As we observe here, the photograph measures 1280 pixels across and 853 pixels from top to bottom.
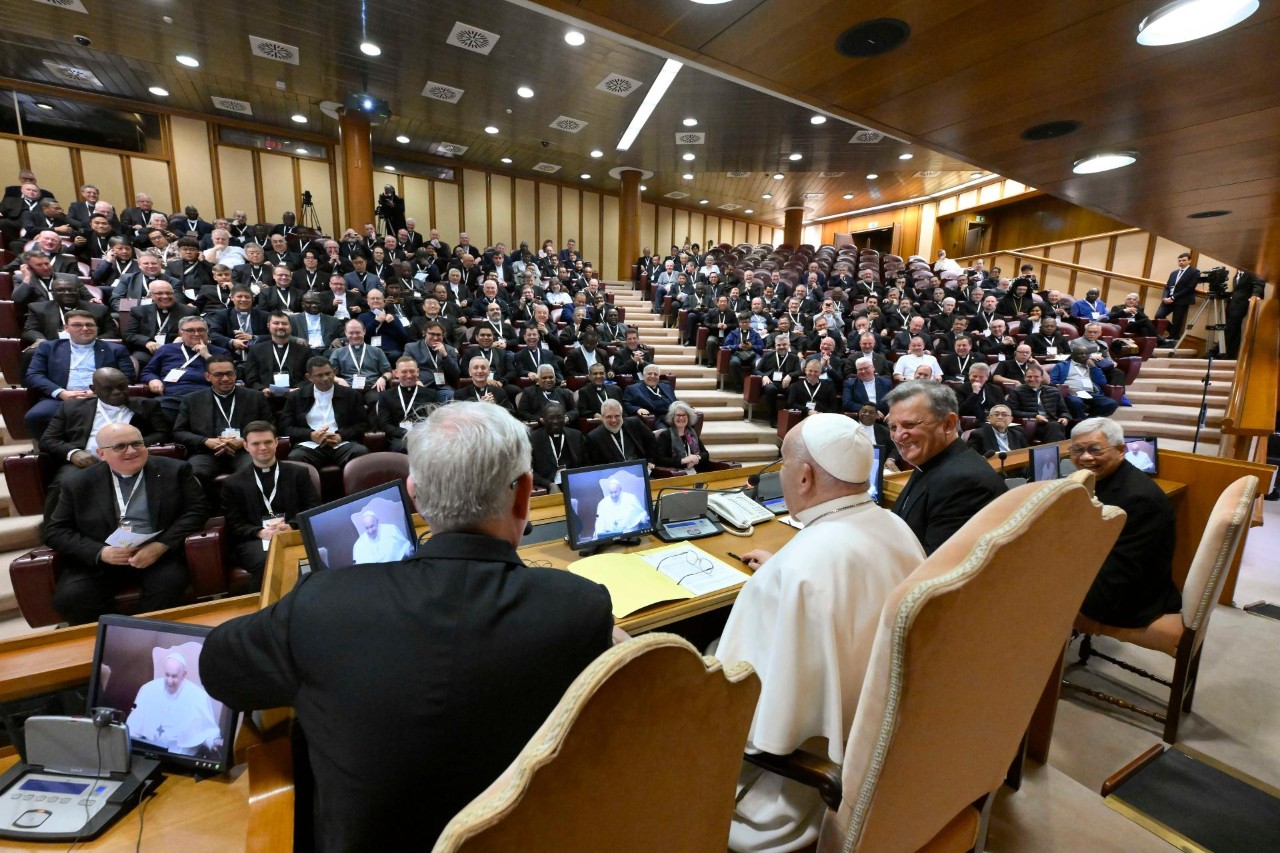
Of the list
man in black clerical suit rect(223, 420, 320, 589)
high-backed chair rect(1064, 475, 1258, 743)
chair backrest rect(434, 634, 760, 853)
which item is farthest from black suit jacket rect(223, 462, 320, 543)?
high-backed chair rect(1064, 475, 1258, 743)

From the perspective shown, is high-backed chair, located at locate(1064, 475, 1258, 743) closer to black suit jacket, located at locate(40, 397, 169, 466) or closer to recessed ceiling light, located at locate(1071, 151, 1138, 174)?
recessed ceiling light, located at locate(1071, 151, 1138, 174)

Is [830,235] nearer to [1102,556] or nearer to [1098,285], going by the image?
[1098,285]

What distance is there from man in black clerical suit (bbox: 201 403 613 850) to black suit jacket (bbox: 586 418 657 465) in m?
3.92

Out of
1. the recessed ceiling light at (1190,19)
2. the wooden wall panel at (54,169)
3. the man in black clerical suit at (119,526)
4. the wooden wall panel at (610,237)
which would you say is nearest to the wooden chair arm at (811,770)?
the recessed ceiling light at (1190,19)

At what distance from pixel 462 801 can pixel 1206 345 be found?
1324cm

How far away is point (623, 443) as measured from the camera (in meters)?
5.01

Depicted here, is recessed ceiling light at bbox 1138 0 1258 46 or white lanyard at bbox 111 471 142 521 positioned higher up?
recessed ceiling light at bbox 1138 0 1258 46

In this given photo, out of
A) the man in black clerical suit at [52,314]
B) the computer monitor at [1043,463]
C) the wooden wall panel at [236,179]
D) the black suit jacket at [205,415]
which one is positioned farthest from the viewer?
the wooden wall panel at [236,179]

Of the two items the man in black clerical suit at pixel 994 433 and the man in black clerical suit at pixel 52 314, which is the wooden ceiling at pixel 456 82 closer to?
the man in black clerical suit at pixel 52 314

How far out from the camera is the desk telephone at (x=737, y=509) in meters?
2.37

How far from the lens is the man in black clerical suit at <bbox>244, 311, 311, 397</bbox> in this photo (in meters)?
4.86

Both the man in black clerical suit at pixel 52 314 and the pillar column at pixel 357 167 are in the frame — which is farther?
the pillar column at pixel 357 167

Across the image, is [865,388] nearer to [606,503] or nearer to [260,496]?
[606,503]

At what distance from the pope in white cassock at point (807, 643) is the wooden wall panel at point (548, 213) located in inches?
573
